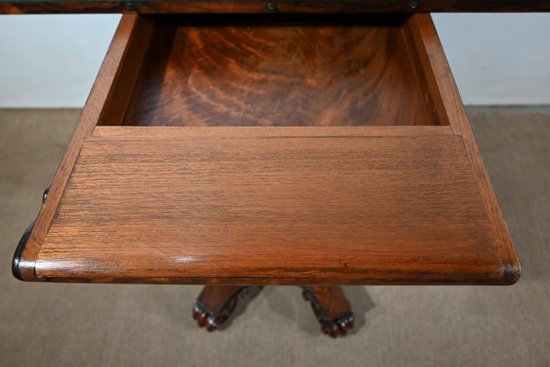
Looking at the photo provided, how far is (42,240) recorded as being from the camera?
396 millimetres

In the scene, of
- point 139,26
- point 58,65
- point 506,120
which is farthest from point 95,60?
point 506,120

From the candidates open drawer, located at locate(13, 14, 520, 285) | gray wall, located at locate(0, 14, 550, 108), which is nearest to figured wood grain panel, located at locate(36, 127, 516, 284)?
open drawer, located at locate(13, 14, 520, 285)

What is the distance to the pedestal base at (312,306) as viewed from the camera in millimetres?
849

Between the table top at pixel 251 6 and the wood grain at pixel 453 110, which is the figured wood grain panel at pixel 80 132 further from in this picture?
the wood grain at pixel 453 110

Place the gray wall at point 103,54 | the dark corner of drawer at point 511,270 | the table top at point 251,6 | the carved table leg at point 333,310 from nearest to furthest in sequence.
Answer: the dark corner of drawer at point 511,270
the table top at point 251,6
the carved table leg at point 333,310
the gray wall at point 103,54

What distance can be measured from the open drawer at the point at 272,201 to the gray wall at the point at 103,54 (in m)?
0.56

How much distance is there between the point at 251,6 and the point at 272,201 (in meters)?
0.32

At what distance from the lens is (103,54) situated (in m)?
1.14

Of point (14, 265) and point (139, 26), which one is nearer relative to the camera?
point (14, 265)

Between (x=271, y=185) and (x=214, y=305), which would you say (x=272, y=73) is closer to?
(x=271, y=185)

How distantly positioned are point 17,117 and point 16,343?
0.71m

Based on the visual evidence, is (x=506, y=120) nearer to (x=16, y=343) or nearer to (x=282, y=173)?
(x=282, y=173)

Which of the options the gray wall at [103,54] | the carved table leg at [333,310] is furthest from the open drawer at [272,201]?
the gray wall at [103,54]

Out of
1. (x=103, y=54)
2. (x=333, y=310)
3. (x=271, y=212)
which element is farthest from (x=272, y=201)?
(x=103, y=54)
